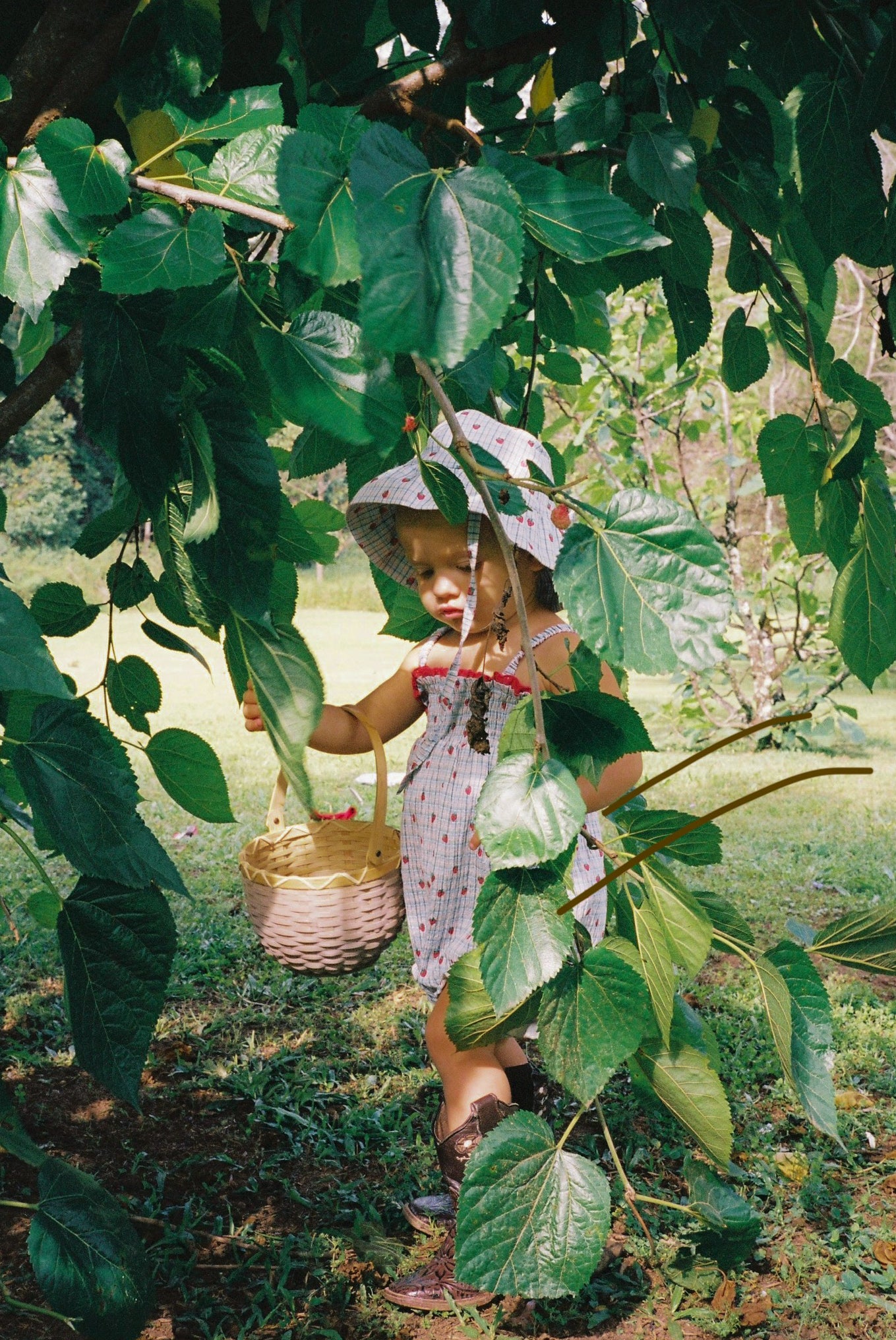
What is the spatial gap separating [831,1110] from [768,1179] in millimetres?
1369

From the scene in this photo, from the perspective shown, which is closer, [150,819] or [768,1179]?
[768,1179]

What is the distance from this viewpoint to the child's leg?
170cm

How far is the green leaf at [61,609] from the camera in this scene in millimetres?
1162

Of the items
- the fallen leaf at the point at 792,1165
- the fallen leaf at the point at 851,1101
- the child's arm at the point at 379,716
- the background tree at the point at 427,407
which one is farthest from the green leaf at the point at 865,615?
the fallen leaf at the point at 851,1101

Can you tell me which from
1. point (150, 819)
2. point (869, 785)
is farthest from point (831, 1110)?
point (869, 785)

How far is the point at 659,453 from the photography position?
5.89 metres

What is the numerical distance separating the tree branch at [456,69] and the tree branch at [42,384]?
28 centimetres

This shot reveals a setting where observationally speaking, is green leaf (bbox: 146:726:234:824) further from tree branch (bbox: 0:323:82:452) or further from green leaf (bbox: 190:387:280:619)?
green leaf (bbox: 190:387:280:619)

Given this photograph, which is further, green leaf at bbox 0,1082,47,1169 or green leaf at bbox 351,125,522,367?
green leaf at bbox 0,1082,47,1169

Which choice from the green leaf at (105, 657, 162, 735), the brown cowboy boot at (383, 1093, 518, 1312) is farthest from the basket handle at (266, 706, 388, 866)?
the green leaf at (105, 657, 162, 735)

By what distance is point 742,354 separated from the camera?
117 centimetres

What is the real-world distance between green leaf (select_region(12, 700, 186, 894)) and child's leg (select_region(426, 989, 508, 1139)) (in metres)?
1.13

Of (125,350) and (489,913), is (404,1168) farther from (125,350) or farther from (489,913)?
(125,350)

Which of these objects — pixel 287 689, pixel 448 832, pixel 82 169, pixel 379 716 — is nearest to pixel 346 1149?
pixel 448 832
